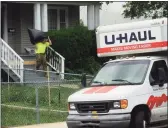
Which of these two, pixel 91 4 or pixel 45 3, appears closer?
pixel 45 3

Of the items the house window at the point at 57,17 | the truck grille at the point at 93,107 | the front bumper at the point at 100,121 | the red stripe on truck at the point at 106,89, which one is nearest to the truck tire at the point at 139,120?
the front bumper at the point at 100,121

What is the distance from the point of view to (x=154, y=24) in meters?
10.9

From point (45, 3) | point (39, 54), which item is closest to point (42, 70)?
point (39, 54)

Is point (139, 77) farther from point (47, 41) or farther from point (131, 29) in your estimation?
point (47, 41)

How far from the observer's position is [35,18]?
898 inches

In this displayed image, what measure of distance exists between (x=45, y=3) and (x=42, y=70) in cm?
409

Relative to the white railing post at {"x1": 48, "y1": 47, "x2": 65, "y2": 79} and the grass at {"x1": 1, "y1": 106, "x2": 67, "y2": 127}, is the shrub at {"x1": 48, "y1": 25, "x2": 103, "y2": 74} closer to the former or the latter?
the white railing post at {"x1": 48, "y1": 47, "x2": 65, "y2": 79}

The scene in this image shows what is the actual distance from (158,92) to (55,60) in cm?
1198

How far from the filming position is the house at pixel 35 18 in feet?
75.3

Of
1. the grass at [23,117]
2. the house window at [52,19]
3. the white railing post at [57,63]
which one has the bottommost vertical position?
the grass at [23,117]

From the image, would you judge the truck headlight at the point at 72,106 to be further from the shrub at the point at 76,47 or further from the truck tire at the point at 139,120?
the shrub at the point at 76,47

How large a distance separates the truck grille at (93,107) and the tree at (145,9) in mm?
20853

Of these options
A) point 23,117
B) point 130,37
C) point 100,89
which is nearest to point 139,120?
point 100,89

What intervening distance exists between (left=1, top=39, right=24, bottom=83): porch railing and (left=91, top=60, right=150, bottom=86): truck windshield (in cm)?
936
